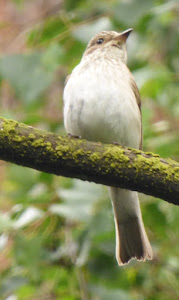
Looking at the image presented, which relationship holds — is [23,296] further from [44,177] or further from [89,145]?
[89,145]

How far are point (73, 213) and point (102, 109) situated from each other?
62 centimetres

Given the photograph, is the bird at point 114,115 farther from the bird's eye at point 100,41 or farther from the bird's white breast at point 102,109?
the bird's eye at point 100,41

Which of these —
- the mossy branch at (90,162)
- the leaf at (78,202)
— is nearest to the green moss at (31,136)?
the mossy branch at (90,162)

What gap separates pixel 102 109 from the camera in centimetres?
315

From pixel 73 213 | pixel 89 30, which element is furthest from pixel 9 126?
pixel 89 30

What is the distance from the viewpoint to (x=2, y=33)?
21.1 feet

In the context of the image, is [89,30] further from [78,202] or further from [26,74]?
[78,202]

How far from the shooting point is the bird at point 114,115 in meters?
3.17

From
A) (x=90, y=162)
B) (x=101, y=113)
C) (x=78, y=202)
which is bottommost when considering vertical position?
(x=90, y=162)

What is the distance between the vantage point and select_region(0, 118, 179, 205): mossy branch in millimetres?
2406

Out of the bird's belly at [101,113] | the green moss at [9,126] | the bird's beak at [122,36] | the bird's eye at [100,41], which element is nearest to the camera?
the green moss at [9,126]

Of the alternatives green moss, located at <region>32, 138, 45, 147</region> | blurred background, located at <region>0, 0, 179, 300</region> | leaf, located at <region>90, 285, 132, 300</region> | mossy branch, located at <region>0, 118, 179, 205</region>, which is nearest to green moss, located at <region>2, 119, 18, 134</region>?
mossy branch, located at <region>0, 118, 179, 205</region>

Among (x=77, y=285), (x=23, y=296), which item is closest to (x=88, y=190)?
(x=77, y=285)

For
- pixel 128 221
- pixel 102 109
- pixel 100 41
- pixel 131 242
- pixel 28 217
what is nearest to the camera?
pixel 102 109
